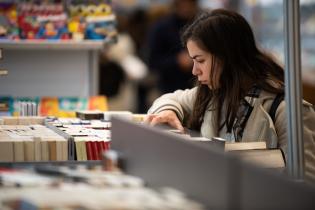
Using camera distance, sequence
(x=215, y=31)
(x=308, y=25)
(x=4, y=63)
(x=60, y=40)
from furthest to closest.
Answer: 1. (x=308, y=25)
2. (x=60, y=40)
3. (x=4, y=63)
4. (x=215, y=31)

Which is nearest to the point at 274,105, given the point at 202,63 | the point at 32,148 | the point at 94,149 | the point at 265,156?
the point at 202,63

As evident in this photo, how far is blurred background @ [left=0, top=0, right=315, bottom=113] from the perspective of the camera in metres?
6.10

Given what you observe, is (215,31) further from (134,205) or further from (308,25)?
(308,25)

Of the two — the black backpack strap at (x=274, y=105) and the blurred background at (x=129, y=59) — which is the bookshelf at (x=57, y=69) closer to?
the blurred background at (x=129, y=59)

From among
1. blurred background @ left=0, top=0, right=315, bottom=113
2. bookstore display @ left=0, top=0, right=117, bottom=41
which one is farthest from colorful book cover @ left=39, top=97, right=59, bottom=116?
bookstore display @ left=0, top=0, right=117, bottom=41

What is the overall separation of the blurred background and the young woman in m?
0.60

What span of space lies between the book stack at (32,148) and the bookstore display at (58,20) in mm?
2747

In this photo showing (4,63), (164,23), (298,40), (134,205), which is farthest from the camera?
(164,23)

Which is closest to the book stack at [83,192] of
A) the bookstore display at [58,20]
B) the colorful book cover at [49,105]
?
the colorful book cover at [49,105]

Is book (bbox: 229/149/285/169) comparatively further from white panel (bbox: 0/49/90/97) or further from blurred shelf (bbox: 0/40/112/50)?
white panel (bbox: 0/49/90/97)

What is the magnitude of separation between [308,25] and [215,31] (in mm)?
6540

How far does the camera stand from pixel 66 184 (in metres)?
2.16

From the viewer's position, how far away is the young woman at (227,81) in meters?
3.70

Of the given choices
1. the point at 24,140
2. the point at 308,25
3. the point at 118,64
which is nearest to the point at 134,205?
the point at 24,140
